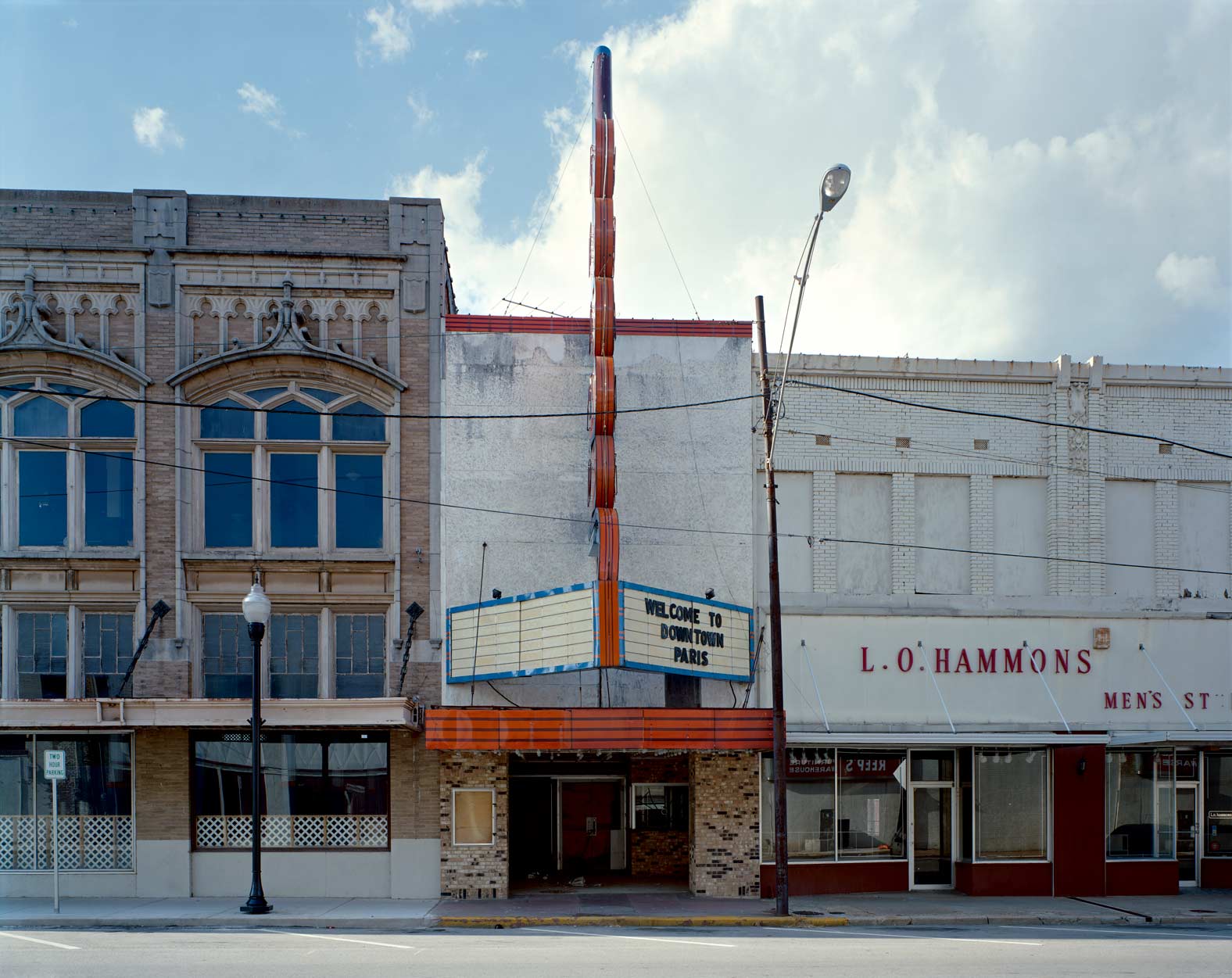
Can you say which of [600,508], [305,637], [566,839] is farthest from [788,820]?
[305,637]

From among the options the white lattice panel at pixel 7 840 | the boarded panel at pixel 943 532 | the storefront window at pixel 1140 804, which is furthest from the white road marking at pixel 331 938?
the storefront window at pixel 1140 804

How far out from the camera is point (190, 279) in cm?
2045

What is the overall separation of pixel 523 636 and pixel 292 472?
5.67m

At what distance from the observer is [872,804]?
20.5 m

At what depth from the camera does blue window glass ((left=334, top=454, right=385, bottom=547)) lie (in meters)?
20.6

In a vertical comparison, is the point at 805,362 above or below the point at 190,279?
below

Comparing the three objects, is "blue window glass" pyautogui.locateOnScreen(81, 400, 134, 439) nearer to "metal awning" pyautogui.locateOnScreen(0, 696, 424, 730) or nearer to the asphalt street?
"metal awning" pyautogui.locateOnScreen(0, 696, 424, 730)

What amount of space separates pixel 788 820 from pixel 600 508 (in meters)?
6.89

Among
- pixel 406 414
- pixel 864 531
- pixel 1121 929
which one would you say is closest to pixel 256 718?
pixel 406 414

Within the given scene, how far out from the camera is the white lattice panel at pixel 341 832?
1975 centimetres

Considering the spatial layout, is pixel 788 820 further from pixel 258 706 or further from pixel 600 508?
pixel 258 706

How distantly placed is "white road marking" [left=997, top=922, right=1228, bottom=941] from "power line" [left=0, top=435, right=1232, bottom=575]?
6.94 metres

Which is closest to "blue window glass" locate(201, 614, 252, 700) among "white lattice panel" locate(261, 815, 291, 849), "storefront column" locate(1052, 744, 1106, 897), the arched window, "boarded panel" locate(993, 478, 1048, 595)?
the arched window

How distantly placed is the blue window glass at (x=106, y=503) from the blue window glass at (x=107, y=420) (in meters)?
0.41
